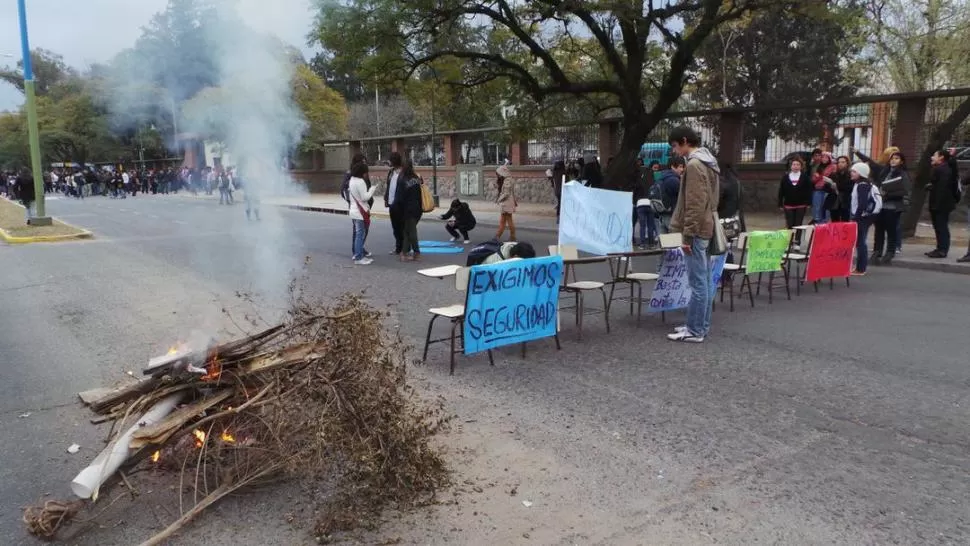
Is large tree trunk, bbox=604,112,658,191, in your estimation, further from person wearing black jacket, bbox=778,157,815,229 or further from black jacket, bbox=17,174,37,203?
black jacket, bbox=17,174,37,203

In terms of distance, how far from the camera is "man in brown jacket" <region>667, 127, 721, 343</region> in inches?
254

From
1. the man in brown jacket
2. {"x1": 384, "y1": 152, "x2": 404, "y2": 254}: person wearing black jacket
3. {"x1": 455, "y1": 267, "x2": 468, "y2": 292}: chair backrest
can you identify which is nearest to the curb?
{"x1": 384, "y1": 152, "x2": 404, "y2": 254}: person wearing black jacket

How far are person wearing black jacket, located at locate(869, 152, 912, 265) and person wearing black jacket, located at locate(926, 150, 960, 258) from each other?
473mm

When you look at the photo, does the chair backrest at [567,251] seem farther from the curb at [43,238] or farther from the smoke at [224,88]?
the curb at [43,238]

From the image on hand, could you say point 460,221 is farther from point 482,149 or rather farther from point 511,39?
point 482,149

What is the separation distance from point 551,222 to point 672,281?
11.8 m

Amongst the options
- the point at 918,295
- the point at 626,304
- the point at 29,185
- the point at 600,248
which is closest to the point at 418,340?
the point at 600,248

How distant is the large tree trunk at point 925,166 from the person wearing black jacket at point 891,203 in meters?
2.49

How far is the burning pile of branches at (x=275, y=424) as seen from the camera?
3570mm

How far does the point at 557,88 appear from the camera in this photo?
57.9 feet

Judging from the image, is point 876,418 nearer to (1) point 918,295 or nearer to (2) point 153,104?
(1) point 918,295

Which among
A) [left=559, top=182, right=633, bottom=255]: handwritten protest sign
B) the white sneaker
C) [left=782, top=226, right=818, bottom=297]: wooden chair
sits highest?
[left=559, top=182, right=633, bottom=255]: handwritten protest sign

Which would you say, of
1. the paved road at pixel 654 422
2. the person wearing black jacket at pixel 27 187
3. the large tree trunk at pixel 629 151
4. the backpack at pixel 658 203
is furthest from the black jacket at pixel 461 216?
the person wearing black jacket at pixel 27 187

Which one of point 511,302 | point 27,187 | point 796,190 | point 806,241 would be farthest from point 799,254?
point 27,187
